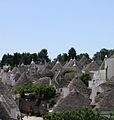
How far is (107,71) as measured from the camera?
46.4 m

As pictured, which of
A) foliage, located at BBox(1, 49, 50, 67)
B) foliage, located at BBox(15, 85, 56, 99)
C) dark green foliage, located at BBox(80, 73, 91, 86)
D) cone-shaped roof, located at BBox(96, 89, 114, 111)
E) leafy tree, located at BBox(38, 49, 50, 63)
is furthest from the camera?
leafy tree, located at BBox(38, 49, 50, 63)

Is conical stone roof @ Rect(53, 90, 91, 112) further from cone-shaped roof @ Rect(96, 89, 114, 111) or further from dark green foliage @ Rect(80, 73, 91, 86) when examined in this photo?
dark green foliage @ Rect(80, 73, 91, 86)

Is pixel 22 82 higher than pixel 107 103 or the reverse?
higher

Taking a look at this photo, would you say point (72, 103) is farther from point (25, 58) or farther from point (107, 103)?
point (25, 58)

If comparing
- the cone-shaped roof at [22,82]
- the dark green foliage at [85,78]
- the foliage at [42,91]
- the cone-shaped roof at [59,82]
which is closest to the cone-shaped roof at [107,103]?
the foliage at [42,91]

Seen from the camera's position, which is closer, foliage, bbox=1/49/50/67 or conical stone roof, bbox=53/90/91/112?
conical stone roof, bbox=53/90/91/112

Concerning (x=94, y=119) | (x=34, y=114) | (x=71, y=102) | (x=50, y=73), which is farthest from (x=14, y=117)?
(x=50, y=73)

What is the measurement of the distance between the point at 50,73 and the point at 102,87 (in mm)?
27717

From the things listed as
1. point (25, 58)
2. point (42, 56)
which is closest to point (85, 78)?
point (25, 58)

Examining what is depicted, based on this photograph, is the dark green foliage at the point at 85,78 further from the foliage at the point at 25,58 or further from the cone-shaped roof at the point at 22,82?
the foliage at the point at 25,58

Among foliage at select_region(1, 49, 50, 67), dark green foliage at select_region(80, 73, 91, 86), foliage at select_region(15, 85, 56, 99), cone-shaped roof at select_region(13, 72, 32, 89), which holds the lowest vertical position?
foliage at select_region(15, 85, 56, 99)

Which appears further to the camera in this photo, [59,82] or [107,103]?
[59,82]

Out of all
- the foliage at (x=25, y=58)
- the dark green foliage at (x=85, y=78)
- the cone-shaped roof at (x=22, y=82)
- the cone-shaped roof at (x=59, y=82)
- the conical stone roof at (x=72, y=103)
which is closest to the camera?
the conical stone roof at (x=72, y=103)

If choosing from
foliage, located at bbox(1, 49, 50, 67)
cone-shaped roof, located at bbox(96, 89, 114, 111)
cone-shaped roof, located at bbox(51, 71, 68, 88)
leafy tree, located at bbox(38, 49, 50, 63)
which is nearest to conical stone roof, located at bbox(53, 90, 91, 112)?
cone-shaped roof, located at bbox(96, 89, 114, 111)
